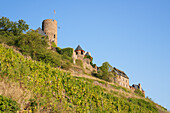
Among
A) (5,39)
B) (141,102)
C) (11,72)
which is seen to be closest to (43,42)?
(5,39)

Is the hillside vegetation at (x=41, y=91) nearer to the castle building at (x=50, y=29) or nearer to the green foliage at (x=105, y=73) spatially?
the green foliage at (x=105, y=73)

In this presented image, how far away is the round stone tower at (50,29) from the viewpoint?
47.5 meters

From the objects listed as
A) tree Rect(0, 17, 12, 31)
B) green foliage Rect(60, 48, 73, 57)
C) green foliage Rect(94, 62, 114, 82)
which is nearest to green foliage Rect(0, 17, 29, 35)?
tree Rect(0, 17, 12, 31)

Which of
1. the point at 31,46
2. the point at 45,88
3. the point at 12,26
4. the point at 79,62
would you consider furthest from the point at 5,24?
the point at 45,88

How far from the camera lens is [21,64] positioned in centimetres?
1396

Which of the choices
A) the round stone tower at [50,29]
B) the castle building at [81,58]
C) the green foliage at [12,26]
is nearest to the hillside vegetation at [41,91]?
the green foliage at [12,26]

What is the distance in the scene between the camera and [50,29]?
157ft

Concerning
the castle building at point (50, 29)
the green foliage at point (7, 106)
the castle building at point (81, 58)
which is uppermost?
the castle building at point (50, 29)

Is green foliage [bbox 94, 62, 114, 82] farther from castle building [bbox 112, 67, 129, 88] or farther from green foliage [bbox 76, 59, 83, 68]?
castle building [bbox 112, 67, 129, 88]

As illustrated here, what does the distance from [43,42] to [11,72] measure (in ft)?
61.5

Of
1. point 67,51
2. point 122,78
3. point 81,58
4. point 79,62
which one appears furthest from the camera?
point 122,78

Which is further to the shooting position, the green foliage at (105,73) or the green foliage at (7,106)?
the green foliage at (105,73)

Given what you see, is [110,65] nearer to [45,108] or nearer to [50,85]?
[50,85]

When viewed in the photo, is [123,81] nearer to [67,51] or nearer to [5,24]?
[67,51]
